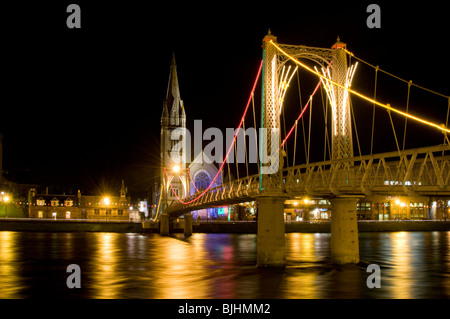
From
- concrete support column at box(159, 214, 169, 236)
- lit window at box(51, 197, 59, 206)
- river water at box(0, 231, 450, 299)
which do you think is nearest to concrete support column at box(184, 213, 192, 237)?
concrete support column at box(159, 214, 169, 236)

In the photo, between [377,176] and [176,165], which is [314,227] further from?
[377,176]

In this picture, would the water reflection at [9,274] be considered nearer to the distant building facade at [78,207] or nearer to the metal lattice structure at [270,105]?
the metal lattice structure at [270,105]

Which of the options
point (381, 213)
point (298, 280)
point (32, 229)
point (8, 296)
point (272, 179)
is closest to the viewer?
point (8, 296)

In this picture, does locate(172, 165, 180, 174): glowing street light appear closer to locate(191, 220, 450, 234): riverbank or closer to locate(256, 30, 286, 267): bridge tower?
locate(191, 220, 450, 234): riverbank

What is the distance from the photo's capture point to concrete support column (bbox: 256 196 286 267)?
106 feet

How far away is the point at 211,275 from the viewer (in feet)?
114

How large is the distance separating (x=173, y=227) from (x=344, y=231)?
201 feet

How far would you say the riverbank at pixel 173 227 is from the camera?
86.5 meters

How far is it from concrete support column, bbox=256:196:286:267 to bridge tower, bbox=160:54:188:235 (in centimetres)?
7928

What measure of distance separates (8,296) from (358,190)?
18614 millimetres

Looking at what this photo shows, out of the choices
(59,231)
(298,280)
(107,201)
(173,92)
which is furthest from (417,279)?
(173,92)

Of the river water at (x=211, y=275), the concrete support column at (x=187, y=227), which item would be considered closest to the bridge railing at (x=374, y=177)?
the river water at (x=211, y=275)

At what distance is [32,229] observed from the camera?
85312mm
